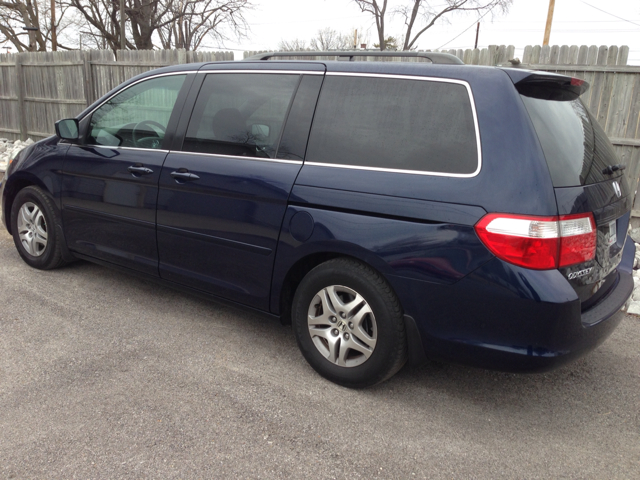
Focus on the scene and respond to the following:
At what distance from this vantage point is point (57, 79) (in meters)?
12.8

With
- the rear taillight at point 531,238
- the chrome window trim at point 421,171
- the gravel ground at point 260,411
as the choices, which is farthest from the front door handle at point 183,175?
the rear taillight at point 531,238

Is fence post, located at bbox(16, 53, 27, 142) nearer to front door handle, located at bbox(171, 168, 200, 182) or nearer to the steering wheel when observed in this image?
the steering wheel

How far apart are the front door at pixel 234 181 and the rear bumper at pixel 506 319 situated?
3.21 ft

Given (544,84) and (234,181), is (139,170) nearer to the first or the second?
(234,181)

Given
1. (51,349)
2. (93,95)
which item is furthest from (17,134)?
(51,349)

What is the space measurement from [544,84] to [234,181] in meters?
1.84

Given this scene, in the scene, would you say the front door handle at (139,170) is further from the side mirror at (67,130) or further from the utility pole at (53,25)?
the utility pole at (53,25)

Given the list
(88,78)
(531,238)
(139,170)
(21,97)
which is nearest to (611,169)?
(531,238)

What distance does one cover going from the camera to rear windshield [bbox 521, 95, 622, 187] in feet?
8.45

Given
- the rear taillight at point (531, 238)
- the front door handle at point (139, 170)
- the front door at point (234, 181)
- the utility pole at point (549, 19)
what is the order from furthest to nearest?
the utility pole at point (549, 19)
the front door handle at point (139, 170)
the front door at point (234, 181)
the rear taillight at point (531, 238)

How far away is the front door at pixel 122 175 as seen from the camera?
386cm

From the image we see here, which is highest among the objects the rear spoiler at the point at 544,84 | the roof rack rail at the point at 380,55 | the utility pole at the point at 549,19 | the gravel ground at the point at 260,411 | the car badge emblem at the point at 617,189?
the utility pole at the point at 549,19

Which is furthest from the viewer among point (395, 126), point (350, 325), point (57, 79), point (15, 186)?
point (57, 79)

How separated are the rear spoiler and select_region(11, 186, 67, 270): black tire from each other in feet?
12.3
